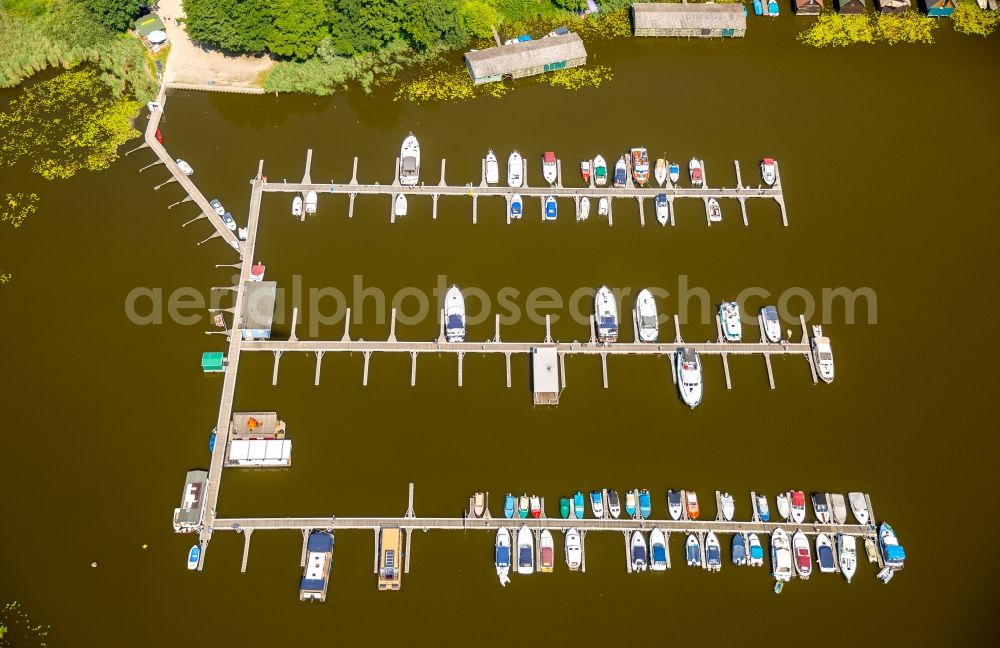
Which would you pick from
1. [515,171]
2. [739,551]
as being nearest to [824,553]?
[739,551]

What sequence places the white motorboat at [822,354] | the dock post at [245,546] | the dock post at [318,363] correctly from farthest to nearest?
1. the white motorboat at [822,354]
2. the dock post at [318,363]
3. the dock post at [245,546]

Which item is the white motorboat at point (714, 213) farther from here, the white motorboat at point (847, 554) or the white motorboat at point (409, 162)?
the white motorboat at point (847, 554)

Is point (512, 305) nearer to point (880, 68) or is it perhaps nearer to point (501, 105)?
point (501, 105)

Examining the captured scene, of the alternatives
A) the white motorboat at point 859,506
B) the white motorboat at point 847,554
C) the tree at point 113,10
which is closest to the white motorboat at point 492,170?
the tree at point 113,10

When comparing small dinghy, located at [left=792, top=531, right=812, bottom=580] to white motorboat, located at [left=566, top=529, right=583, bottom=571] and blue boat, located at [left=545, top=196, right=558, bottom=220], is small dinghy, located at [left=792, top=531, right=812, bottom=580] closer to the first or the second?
white motorboat, located at [left=566, top=529, right=583, bottom=571]

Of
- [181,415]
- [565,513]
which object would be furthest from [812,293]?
[181,415]
